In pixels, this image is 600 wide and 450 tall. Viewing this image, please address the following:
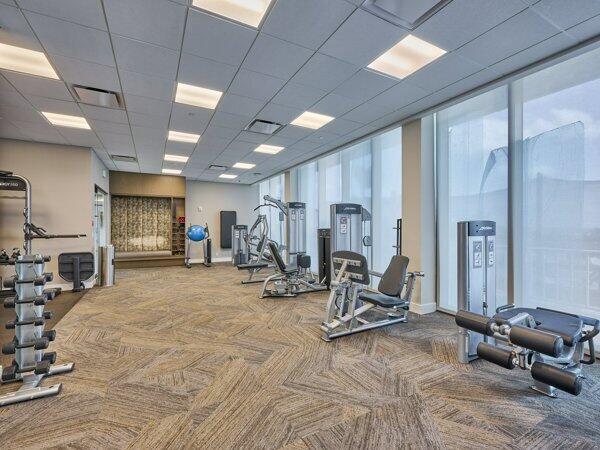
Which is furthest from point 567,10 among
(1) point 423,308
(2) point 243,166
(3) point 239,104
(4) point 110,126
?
(2) point 243,166

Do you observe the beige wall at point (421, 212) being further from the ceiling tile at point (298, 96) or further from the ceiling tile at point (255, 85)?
the ceiling tile at point (255, 85)

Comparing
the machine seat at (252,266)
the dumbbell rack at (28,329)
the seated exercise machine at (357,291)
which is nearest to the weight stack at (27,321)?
the dumbbell rack at (28,329)

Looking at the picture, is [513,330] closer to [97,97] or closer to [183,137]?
[97,97]

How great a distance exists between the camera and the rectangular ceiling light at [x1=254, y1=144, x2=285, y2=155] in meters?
6.08

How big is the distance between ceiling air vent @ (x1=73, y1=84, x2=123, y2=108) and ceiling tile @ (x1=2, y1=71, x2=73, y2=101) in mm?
133

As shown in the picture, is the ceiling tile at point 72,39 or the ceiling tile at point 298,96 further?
the ceiling tile at point 298,96

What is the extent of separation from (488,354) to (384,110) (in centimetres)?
334

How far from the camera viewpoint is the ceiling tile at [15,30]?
2.27 meters

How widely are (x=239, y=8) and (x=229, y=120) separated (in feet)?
7.85

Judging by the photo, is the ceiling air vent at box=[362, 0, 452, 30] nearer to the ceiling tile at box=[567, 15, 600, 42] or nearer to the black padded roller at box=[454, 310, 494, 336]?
the ceiling tile at box=[567, 15, 600, 42]

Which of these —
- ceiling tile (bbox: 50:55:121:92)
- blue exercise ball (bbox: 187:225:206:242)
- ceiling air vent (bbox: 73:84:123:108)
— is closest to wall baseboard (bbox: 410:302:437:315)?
ceiling tile (bbox: 50:55:121:92)

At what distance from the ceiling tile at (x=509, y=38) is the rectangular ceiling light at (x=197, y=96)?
282 centimetres

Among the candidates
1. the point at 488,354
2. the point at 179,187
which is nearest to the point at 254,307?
the point at 488,354

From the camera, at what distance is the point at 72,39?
101 inches
